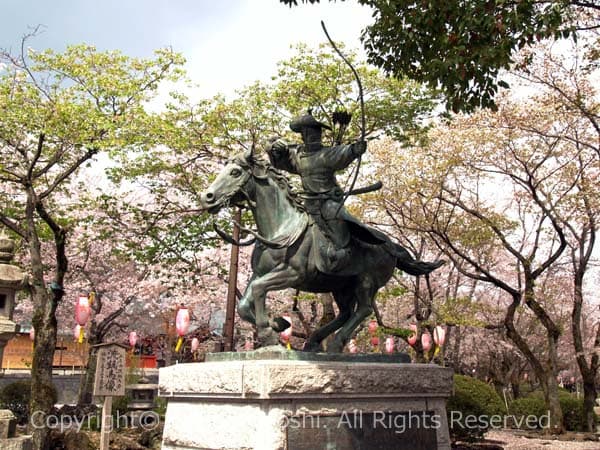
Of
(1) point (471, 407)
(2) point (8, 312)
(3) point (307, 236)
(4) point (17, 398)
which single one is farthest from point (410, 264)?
(4) point (17, 398)

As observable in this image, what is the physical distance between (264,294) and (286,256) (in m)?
0.42

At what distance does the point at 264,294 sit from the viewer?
5828 mm

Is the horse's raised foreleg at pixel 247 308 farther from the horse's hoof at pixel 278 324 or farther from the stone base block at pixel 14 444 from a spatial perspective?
the stone base block at pixel 14 444

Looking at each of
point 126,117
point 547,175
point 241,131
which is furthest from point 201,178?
point 547,175

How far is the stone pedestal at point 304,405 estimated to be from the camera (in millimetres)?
5105

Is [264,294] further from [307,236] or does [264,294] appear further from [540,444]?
[540,444]

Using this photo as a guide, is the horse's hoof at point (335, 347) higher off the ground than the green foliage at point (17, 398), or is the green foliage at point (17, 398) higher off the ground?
the horse's hoof at point (335, 347)

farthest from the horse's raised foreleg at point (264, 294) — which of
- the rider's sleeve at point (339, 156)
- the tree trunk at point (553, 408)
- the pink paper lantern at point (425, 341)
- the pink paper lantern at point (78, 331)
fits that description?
the pink paper lantern at point (425, 341)

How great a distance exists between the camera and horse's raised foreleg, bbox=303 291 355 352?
650 centimetres

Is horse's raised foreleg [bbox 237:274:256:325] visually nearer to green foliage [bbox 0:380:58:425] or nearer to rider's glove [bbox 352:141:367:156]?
rider's glove [bbox 352:141:367:156]

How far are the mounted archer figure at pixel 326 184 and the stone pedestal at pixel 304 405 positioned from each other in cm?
110

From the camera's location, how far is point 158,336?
3741 centimetres

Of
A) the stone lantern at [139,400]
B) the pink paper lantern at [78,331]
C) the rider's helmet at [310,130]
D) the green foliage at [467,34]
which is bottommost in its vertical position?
the stone lantern at [139,400]

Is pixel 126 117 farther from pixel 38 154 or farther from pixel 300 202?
pixel 300 202
